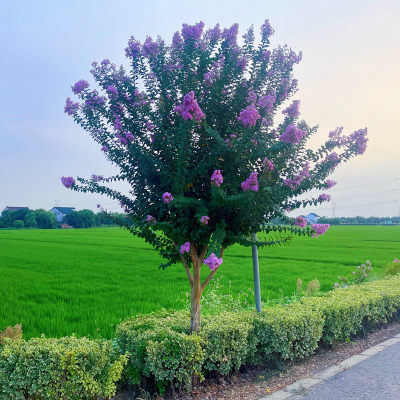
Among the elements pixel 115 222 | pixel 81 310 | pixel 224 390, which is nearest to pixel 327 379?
pixel 224 390

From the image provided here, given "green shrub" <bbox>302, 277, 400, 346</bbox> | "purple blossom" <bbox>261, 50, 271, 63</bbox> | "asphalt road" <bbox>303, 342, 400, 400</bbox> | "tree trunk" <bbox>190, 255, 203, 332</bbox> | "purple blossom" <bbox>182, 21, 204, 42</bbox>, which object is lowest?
Result: "asphalt road" <bbox>303, 342, 400, 400</bbox>

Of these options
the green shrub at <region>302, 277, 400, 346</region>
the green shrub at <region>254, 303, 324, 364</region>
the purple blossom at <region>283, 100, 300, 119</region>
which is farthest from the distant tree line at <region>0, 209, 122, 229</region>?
the purple blossom at <region>283, 100, 300, 119</region>

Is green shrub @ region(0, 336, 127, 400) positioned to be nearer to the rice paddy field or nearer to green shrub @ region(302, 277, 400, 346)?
the rice paddy field

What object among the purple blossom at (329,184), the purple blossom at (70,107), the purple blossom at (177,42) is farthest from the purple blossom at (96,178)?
the purple blossom at (329,184)

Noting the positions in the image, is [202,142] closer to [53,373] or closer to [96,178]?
[96,178]

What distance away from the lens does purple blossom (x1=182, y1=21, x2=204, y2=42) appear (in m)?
5.00

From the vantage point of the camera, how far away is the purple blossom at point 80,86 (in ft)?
17.0

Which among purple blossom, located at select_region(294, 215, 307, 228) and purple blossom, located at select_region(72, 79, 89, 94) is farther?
purple blossom, located at select_region(72, 79, 89, 94)

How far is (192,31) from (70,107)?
5.95ft

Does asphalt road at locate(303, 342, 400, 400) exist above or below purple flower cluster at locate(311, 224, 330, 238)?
below

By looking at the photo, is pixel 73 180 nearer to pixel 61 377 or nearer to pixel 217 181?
pixel 217 181

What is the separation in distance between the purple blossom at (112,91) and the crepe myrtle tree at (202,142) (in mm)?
17

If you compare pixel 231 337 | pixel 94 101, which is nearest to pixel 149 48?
pixel 94 101

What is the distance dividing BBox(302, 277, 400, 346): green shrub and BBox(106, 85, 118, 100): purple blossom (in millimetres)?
4280
